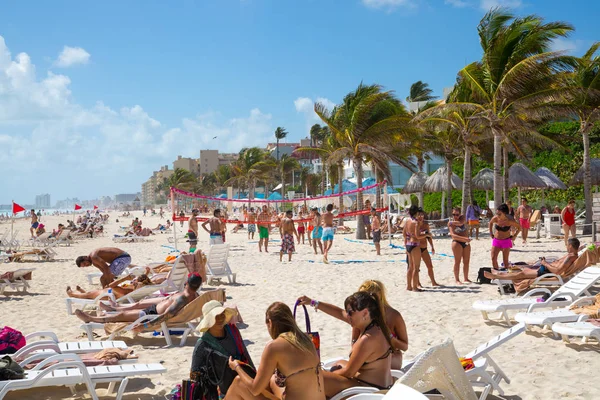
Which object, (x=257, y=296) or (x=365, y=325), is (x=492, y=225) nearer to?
A: (x=257, y=296)

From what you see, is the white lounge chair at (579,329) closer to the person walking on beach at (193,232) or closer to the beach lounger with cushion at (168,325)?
the beach lounger with cushion at (168,325)

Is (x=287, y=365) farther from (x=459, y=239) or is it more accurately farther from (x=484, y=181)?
(x=484, y=181)

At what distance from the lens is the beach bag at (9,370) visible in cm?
400

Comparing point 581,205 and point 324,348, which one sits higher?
point 581,205

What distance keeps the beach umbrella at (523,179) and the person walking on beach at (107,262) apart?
62.3ft

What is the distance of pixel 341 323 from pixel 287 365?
13.0 feet

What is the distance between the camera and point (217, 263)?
10680 mm

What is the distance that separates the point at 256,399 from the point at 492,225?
820 cm

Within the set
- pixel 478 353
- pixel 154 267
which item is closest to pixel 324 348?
pixel 478 353

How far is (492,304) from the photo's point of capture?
6723mm

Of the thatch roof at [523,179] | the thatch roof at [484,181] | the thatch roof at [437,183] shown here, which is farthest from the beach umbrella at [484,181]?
the thatch roof at [523,179]

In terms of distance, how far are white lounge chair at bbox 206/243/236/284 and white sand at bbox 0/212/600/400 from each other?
0.43m

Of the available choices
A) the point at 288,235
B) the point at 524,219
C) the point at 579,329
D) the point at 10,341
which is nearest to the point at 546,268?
the point at 579,329

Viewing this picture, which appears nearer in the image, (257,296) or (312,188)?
(257,296)
